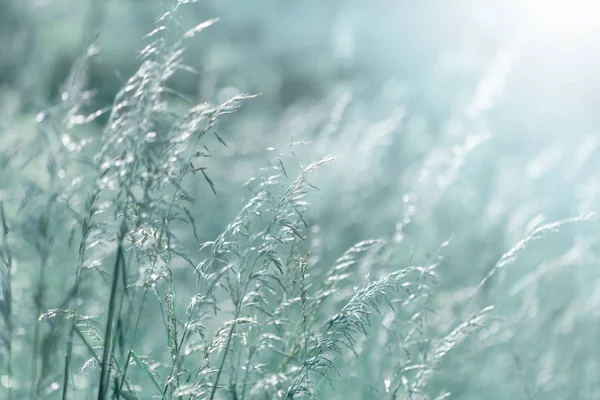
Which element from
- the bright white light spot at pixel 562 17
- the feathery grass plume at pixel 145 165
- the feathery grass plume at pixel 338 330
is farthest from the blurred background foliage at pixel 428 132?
the feathery grass plume at pixel 338 330

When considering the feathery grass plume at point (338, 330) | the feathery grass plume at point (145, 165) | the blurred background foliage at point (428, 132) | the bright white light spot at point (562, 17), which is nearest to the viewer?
the feathery grass plume at point (145, 165)

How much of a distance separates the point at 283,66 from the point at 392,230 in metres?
4.39

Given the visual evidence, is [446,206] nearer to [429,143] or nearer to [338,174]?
[429,143]

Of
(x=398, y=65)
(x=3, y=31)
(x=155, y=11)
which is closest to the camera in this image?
(x=3, y=31)

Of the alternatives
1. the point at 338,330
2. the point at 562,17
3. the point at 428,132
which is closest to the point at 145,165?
the point at 338,330

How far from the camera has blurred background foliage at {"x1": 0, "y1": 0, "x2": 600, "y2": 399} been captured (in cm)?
319

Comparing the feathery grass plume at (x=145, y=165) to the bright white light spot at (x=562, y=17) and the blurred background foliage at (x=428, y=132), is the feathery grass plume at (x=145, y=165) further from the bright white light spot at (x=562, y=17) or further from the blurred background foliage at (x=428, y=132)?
the bright white light spot at (x=562, y=17)

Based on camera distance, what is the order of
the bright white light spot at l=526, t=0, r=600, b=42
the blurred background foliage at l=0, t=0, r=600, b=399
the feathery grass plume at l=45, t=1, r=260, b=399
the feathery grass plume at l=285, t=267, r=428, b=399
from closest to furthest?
the feathery grass plume at l=45, t=1, r=260, b=399
the feathery grass plume at l=285, t=267, r=428, b=399
the blurred background foliage at l=0, t=0, r=600, b=399
the bright white light spot at l=526, t=0, r=600, b=42

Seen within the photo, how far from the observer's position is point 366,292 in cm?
167

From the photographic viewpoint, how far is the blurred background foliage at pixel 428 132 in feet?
10.5

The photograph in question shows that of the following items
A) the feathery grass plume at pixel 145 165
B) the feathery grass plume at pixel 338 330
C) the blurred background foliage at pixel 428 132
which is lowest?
the feathery grass plume at pixel 338 330

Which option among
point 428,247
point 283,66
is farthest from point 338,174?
point 283,66

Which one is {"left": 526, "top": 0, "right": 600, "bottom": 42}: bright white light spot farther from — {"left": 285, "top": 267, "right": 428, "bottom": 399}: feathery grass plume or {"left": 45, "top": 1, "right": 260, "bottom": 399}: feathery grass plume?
{"left": 45, "top": 1, "right": 260, "bottom": 399}: feathery grass plume

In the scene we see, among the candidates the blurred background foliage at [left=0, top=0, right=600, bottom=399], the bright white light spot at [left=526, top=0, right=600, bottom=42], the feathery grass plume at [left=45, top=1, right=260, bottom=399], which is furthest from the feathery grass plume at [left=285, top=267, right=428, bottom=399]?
the bright white light spot at [left=526, top=0, right=600, bottom=42]
